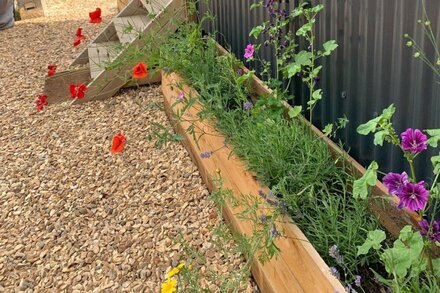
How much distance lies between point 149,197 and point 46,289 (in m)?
0.77

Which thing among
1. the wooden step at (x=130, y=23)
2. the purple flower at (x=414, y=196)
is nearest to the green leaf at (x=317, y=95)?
→ the purple flower at (x=414, y=196)

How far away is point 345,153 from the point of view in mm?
2068

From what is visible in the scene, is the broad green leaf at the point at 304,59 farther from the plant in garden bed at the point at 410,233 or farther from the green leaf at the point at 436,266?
the green leaf at the point at 436,266

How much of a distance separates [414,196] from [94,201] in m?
2.03

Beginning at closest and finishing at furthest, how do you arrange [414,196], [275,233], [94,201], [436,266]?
1. [414,196]
2. [436,266]
3. [275,233]
4. [94,201]

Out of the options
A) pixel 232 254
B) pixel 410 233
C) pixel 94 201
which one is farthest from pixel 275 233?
pixel 94 201

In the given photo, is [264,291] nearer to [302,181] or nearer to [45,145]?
[302,181]

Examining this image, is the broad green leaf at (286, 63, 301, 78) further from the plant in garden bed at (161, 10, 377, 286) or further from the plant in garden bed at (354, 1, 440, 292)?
the plant in garden bed at (354, 1, 440, 292)

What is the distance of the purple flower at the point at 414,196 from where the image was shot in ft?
4.50

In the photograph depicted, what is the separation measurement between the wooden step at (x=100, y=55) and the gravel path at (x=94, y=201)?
38 cm

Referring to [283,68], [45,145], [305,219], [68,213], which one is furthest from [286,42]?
[45,145]

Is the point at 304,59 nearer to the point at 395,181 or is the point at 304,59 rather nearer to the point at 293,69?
the point at 293,69

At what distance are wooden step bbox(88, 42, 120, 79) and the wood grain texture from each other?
1859 mm

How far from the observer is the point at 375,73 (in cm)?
198
